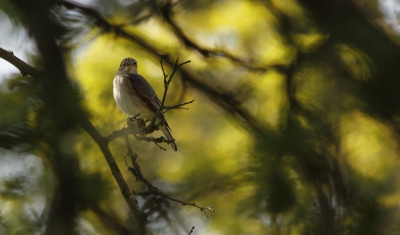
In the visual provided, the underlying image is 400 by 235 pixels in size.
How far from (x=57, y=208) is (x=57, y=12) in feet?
4.05

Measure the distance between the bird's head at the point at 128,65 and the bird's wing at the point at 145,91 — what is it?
104mm

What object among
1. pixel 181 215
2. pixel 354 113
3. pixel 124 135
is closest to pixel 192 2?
pixel 181 215

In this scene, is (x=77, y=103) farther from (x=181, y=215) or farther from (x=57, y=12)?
(x=181, y=215)

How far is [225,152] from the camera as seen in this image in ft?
19.1

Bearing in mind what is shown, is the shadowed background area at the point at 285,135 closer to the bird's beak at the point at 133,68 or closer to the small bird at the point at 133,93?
the small bird at the point at 133,93

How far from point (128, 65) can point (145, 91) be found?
0.44m

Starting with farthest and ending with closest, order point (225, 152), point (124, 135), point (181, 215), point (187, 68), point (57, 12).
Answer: point (187, 68), point (225, 152), point (181, 215), point (124, 135), point (57, 12)

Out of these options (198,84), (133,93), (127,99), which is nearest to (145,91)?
(133,93)

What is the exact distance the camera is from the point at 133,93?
21.3 feet

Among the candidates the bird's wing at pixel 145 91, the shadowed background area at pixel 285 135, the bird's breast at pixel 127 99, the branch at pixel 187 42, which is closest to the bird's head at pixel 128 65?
the bird's wing at pixel 145 91

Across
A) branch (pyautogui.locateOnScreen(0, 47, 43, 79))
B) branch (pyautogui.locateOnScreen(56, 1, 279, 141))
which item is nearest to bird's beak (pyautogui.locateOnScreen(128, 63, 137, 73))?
branch (pyautogui.locateOnScreen(56, 1, 279, 141))

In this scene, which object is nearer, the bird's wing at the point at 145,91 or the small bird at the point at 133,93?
the small bird at the point at 133,93

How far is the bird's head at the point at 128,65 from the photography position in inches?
256

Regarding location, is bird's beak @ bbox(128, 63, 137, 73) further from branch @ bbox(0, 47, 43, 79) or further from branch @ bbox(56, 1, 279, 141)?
branch @ bbox(0, 47, 43, 79)
